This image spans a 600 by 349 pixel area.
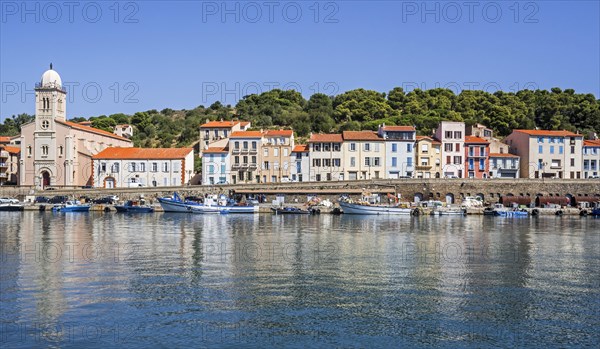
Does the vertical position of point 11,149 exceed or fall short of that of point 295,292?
it exceeds it

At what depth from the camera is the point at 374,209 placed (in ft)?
224

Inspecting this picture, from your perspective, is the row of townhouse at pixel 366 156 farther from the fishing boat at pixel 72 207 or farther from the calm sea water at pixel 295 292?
the calm sea water at pixel 295 292

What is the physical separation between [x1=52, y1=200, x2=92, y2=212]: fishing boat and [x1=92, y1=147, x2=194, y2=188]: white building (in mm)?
10069

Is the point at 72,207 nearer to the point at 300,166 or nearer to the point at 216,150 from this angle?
the point at 216,150

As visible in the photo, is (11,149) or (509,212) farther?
(11,149)

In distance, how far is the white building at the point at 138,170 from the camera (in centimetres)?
7944

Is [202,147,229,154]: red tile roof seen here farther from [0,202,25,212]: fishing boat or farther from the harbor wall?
[0,202,25,212]: fishing boat

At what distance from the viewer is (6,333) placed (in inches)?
675

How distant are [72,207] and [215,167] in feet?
62.9

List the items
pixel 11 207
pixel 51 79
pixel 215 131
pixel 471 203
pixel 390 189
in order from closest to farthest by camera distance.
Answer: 1. pixel 11 207
2. pixel 471 203
3. pixel 390 189
4. pixel 51 79
5. pixel 215 131

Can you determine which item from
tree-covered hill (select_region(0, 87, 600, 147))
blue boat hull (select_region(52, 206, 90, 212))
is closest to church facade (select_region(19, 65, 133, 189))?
blue boat hull (select_region(52, 206, 90, 212))

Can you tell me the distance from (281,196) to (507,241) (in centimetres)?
3868

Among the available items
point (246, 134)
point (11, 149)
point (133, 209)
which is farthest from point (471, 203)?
point (11, 149)

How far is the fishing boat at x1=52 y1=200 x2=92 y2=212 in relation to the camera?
6800 centimetres
